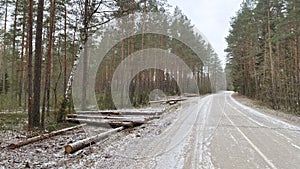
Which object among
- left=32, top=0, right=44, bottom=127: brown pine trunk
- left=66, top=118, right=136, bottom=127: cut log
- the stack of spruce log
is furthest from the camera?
the stack of spruce log

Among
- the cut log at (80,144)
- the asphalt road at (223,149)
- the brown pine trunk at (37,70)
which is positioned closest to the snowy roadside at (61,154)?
the cut log at (80,144)

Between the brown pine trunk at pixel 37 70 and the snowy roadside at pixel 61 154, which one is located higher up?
the brown pine trunk at pixel 37 70

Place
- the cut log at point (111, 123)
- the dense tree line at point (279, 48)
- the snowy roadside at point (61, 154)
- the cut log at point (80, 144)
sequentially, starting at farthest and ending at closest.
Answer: the dense tree line at point (279, 48)
the cut log at point (111, 123)
the cut log at point (80, 144)
the snowy roadside at point (61, 154)

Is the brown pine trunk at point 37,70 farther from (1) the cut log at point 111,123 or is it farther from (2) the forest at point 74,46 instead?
(1) the cut log at point 111,123

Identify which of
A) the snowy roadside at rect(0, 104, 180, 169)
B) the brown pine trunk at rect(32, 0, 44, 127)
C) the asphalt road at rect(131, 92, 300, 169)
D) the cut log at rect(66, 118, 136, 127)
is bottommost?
the snowy roadside at rect(0, 104, 180, 169)

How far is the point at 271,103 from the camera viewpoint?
67.7 ft

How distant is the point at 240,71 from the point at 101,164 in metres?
34.5

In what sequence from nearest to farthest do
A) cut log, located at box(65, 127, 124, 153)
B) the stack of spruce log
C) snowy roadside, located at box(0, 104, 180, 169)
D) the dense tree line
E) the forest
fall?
snowy roadside, located at box(0, 104, 180, 169), cut log, located at box(65, 127, 124, 153), the stack of spruce log, the forest, the dense tree line

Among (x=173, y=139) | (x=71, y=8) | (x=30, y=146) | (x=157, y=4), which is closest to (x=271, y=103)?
(x=157, y=4)

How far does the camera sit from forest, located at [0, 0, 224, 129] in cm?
1149

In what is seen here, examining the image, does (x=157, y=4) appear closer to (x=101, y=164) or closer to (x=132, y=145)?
(x=132, y=145)

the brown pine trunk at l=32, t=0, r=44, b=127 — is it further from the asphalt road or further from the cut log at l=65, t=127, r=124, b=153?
the asphalt road

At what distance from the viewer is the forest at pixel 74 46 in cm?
1149

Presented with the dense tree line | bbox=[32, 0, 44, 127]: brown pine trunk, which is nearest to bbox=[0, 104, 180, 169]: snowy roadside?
bbox=[32, 0, 44, 127]: brown pine trunk
